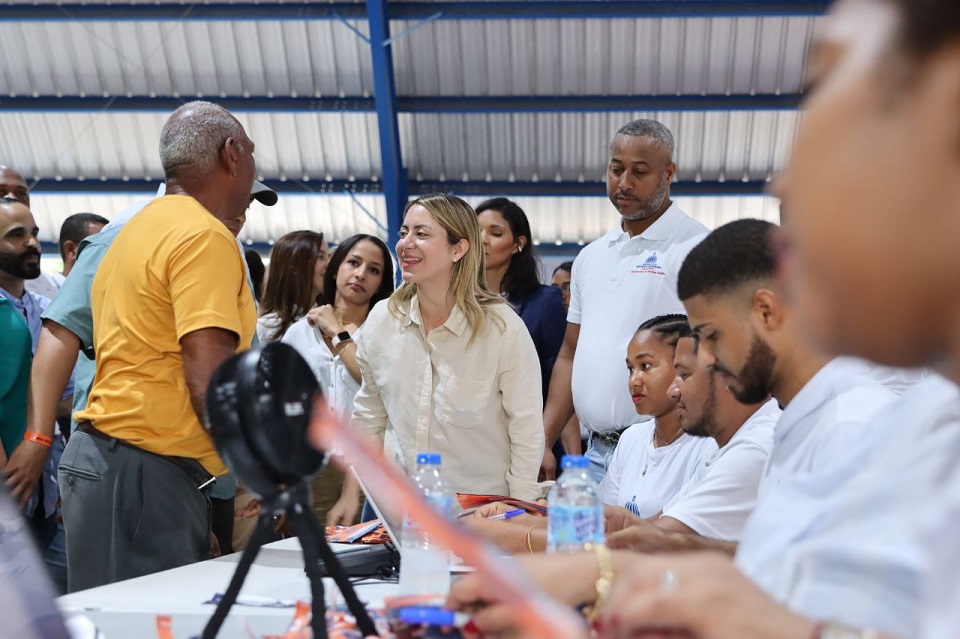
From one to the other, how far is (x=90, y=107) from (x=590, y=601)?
947cm

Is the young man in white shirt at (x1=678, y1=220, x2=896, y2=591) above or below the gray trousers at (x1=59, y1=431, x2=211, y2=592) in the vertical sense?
above

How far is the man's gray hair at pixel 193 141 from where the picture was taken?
8.18 ft

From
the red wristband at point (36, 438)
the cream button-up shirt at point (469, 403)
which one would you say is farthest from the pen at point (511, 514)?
the red wristband at point (36, 438)

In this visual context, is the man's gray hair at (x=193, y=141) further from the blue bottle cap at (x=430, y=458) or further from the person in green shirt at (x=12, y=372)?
the blue bottle cap at (x=430, y=458)

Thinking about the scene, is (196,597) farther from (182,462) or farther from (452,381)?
(452,381)

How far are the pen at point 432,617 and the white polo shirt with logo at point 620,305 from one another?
2.16 metres

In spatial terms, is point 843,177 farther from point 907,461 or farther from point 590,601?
point 590,601

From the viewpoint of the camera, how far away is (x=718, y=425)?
2135mm

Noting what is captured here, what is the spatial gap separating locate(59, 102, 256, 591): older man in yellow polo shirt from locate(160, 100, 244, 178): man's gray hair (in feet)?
0.58

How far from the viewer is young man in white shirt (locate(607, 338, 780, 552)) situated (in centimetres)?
177

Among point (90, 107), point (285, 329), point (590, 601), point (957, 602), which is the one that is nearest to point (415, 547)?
point (590, 601)

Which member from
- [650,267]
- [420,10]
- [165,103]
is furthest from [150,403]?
[165,103]

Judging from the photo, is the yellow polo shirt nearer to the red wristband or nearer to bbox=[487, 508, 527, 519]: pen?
the red wristband

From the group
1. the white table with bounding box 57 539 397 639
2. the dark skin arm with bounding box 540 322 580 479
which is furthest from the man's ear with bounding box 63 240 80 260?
the white table with bounding box 57 539 397 639
